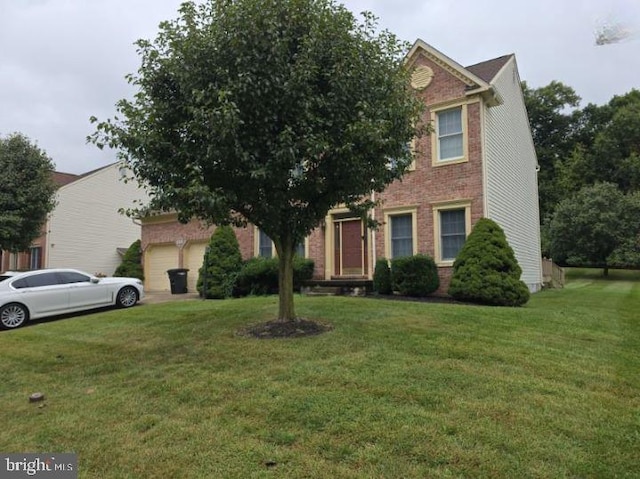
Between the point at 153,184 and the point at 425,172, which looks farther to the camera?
the point at 425,172

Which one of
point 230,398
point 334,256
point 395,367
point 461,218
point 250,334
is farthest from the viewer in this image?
point 334,256

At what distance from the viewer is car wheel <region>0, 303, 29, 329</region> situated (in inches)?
422

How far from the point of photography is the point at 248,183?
6.48 meters

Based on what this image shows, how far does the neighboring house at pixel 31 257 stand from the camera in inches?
949

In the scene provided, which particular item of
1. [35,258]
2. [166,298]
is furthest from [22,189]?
[35,258]

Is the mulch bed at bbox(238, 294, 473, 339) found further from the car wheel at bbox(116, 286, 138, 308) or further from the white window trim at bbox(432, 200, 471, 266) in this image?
the car wheel at bbox(116, 286, 138, 308)

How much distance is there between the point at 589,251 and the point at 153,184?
3079 centimetres

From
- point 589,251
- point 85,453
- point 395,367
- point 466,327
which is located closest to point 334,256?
point 466,327

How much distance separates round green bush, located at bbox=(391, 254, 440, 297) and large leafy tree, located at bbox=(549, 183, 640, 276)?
840 inches

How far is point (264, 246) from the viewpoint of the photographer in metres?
16.7

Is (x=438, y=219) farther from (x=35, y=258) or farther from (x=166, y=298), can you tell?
(x=35, y=258)

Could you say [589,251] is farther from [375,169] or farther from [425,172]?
[375,169]

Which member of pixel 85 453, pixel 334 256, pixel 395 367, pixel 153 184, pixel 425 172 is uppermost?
pixel 425 172

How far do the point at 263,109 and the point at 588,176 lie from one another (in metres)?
36.4
